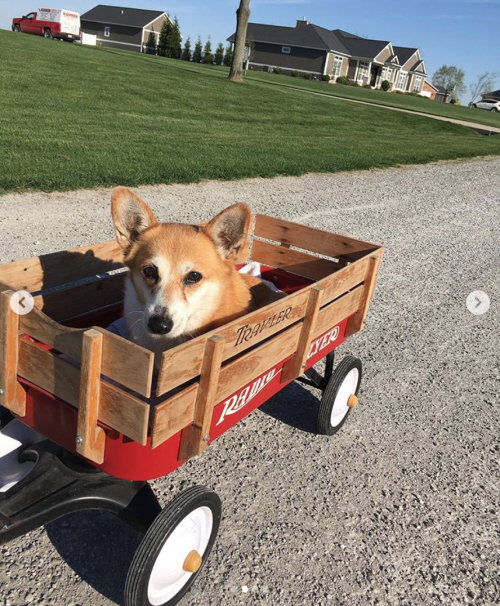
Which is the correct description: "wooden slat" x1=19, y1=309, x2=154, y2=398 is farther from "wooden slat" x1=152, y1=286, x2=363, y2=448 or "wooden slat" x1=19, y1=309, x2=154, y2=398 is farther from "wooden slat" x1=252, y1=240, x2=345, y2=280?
"wooden slat" x1=252, y1=240, x2=345, y2=280

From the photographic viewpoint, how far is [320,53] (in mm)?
64188

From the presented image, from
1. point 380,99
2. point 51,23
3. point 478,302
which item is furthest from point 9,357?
point 51,23

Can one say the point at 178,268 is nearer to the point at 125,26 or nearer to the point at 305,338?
the point at 305,338

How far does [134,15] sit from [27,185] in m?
75.1

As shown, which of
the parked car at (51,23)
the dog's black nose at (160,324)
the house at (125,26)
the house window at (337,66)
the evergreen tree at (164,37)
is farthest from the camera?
the house at (125,26)

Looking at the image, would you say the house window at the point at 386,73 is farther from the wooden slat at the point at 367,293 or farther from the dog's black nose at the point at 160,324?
the dog's black nose at the point at 160,324

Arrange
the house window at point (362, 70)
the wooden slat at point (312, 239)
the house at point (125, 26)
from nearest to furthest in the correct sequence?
the wooden slat at point (312, 239) → the house window at point (362, 70) → the house at point (125, 26)

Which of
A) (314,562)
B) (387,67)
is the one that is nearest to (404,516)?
(314,562)

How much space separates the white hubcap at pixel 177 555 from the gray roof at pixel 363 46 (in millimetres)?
74592

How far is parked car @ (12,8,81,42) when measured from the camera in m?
48.6

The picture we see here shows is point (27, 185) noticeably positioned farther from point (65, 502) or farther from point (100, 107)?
point (100, 107)

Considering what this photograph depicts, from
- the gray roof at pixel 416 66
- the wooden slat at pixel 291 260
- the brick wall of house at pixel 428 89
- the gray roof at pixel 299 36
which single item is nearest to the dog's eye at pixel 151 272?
the wooden slat at pixel 291 260

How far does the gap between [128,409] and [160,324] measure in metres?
0.55

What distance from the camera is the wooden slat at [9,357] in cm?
225
